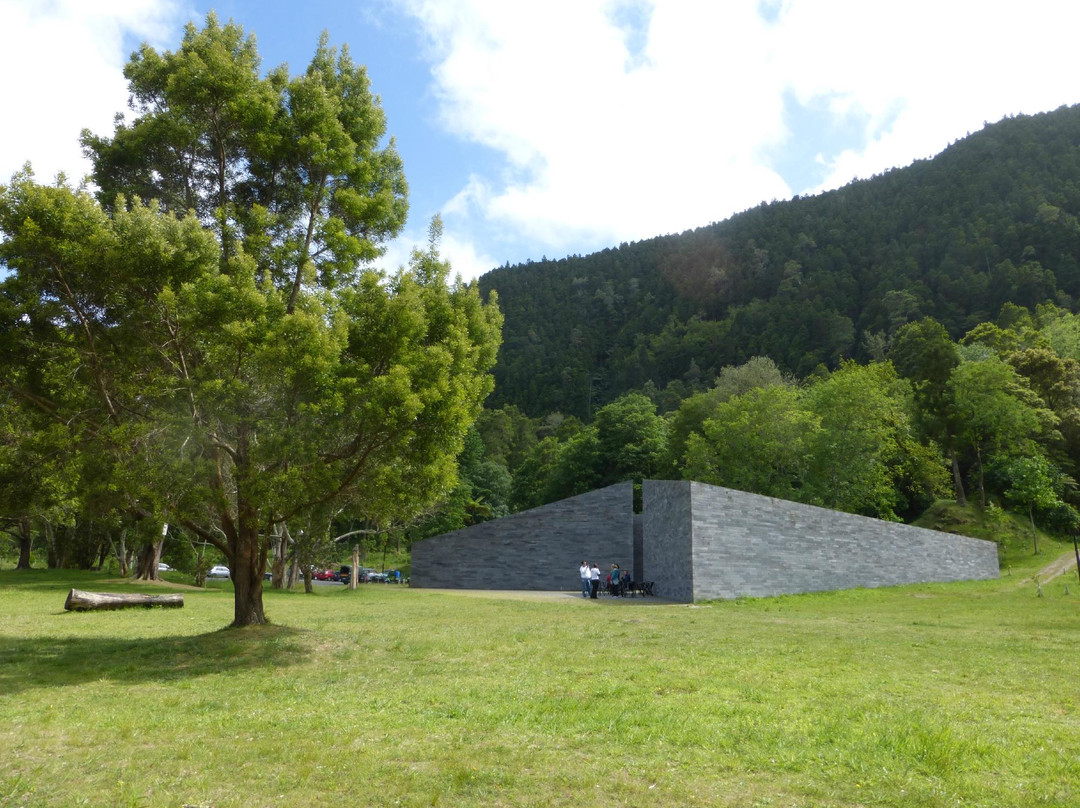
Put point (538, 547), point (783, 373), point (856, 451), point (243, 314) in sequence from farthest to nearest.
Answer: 1. point (783, 373)
2. point (856, 451)
3. point (538, 547)
4. point (243, 314)

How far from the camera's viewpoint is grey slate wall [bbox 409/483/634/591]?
3412 centimetres

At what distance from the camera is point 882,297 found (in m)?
96.3

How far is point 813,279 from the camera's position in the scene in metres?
108

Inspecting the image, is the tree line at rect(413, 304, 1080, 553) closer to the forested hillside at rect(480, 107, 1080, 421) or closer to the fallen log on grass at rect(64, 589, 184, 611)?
the fallen log on grass at rect(64, 589, 184, 611)

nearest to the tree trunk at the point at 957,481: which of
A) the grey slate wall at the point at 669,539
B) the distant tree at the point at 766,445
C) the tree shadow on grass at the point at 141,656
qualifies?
the distant tree at the point at 766,445

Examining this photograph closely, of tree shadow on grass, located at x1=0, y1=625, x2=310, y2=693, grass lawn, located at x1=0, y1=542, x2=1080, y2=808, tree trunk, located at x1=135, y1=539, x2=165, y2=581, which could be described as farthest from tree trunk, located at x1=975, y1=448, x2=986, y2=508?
tree trunk, located at x1=135, y1=539, x2=165, y2=581

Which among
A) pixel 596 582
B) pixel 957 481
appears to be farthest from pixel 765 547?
pixel 957 481

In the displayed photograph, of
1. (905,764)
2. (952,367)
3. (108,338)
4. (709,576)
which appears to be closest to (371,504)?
(108,338)

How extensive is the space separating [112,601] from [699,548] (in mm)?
17596

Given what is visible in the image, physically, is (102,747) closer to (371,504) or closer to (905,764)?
(371,504)

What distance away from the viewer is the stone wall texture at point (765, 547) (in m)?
24.8

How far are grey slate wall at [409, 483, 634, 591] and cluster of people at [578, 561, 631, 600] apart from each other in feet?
11.2

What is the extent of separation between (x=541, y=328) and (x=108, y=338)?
119 meters

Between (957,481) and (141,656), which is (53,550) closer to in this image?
(141,656)
